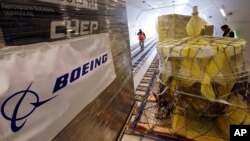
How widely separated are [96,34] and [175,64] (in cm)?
89

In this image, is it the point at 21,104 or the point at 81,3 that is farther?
the point at 81,3

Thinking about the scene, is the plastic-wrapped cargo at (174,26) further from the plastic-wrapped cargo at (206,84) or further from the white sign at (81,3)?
the white sign at (81,3)

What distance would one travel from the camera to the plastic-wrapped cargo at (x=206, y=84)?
161 cm

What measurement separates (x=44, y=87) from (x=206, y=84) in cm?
137

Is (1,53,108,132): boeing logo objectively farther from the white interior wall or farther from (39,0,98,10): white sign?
the white interior wall

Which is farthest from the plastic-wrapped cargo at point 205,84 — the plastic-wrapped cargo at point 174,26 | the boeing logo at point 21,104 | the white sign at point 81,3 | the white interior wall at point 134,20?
the white interior wall at point 134,20

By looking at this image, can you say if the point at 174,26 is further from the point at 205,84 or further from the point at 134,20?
the point at 134,20

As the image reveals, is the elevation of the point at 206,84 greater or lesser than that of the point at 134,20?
lesser

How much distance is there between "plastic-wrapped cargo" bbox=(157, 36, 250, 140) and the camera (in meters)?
1.61

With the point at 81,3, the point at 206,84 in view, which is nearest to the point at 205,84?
the point at 206,84

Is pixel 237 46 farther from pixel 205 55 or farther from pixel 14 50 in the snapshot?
pixel 14 50

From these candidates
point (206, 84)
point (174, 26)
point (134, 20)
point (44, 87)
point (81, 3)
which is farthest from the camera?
point (134, 20)

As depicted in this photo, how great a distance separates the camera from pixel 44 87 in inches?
35.0

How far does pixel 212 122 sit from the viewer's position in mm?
2105
